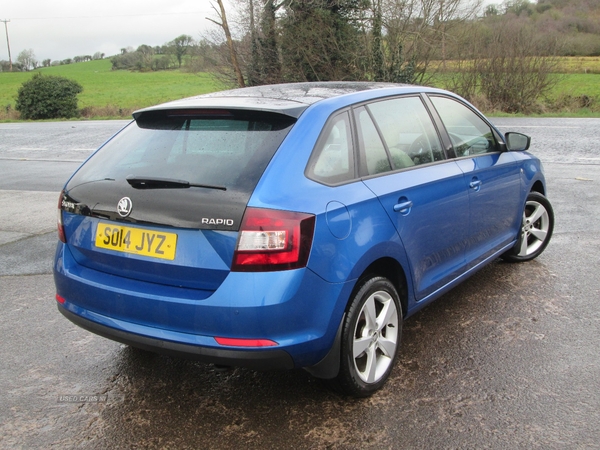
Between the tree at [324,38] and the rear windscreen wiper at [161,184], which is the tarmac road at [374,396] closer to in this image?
the rear windscreen wiper at [161,184]

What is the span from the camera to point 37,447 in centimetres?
287

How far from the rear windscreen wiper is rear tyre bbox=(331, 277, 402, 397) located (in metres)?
0.93

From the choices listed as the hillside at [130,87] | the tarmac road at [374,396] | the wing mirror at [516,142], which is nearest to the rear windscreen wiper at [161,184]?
the tarmac road at [374,396]

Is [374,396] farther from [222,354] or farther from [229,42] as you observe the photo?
[229,42]

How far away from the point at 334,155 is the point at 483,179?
5.50 feet

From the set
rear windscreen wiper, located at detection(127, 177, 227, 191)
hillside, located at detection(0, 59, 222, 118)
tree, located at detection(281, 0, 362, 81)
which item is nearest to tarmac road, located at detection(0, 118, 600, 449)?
rear windscreen wiper, located at detection(127, 177, 227, 191)

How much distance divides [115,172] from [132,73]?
77622 mm

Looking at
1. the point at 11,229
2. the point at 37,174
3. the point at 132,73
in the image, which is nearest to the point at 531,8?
the point at 37,174

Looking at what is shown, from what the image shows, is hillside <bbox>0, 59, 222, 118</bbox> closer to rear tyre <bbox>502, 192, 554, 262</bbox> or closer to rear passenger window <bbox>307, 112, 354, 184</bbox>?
rear tyre <bbox>502, 192, 554, 262</bbox>

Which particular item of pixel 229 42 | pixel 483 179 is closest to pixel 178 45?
pixel 229 42

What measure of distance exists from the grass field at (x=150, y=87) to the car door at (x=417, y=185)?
19504 millimetres

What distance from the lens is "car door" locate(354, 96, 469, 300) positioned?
3.39 m

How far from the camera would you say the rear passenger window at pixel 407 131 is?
362 cm

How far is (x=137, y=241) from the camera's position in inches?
116
